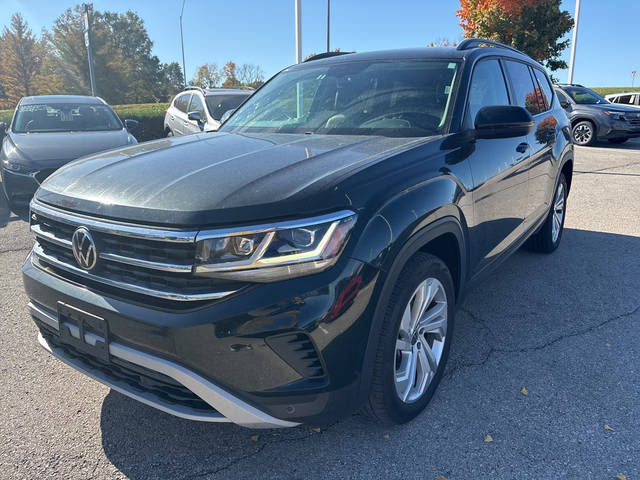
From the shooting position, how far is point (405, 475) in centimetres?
221

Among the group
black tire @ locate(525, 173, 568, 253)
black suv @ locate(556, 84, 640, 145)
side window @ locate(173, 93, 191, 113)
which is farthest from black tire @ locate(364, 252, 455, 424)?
black suv @ locate(556, 84, 640, 145)

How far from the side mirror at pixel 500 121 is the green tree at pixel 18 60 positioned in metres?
55.8

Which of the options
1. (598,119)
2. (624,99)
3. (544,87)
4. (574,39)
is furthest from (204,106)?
(574,39)

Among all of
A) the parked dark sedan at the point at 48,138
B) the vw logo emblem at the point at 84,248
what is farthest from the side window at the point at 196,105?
the vw logo emblem at the point at 84,248

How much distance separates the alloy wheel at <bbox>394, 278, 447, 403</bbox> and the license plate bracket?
1.24m

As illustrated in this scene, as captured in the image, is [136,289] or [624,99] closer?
[136,289]

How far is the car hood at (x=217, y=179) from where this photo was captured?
75.5 inches

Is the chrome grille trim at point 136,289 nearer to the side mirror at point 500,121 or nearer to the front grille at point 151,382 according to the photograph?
Answer: the front grille at point 151,382

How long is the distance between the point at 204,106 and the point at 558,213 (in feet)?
22.7

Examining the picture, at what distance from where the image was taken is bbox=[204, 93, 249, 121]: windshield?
9711 millimetres

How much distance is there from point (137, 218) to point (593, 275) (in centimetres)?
423

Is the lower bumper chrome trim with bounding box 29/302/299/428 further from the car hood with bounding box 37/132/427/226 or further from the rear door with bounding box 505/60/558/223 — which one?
the rear door with bounding box 505/60/558/223

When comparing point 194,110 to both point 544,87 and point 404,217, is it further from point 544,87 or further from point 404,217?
point 404,217

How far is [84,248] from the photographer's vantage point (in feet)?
7.01
